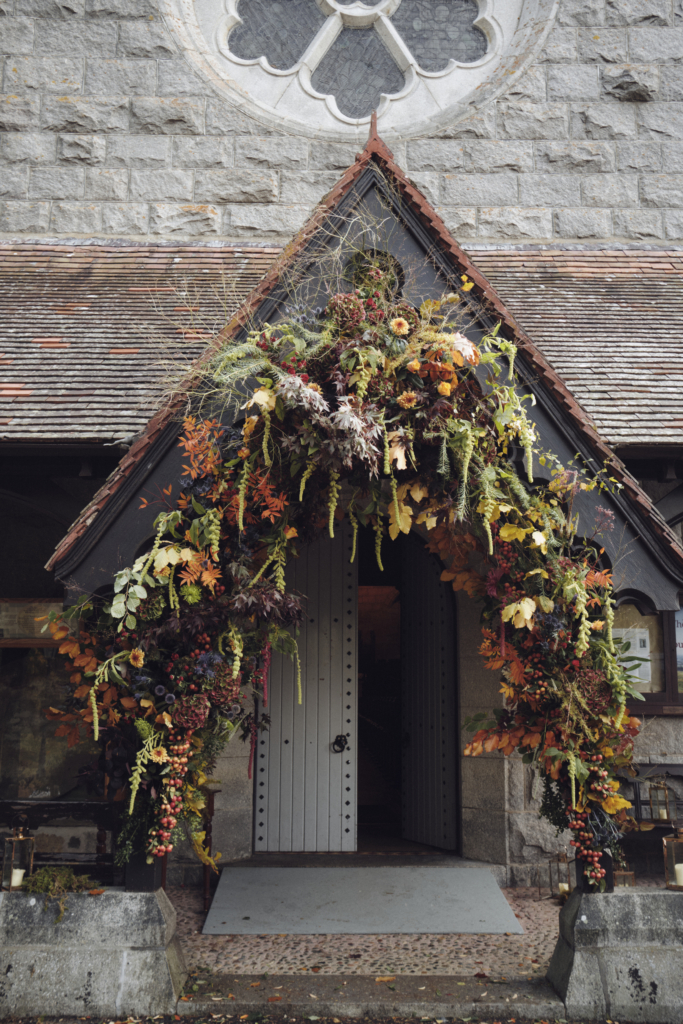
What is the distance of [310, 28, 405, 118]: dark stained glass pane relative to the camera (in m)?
7.96

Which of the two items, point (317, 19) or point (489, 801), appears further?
point (317, 19)

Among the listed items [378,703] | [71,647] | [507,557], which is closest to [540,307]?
[507,557]

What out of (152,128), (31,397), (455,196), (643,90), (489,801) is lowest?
(489,801)

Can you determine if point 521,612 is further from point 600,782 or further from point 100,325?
point 100,325

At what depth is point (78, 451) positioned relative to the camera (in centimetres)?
482

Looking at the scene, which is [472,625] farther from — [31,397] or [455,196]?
[455,196]

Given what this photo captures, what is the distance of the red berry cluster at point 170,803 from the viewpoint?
11.1ft

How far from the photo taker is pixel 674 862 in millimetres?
3859

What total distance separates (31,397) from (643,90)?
22.7 feet

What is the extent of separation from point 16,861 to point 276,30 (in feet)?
27.7

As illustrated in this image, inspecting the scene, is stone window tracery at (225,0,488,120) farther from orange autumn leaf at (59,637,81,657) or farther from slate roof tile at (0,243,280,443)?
orange autumn leaf at (59,637,81,657)

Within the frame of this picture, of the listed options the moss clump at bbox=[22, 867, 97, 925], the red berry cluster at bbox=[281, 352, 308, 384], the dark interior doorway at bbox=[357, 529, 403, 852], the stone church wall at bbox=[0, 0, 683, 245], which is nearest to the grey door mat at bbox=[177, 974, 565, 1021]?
the moss clump at bbox=[22, 867, 97, 925]

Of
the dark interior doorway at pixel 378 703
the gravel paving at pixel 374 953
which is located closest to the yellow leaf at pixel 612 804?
the gravel paving at pixel 374 953

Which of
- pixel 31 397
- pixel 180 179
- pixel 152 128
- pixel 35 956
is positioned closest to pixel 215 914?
pixel 35 956
